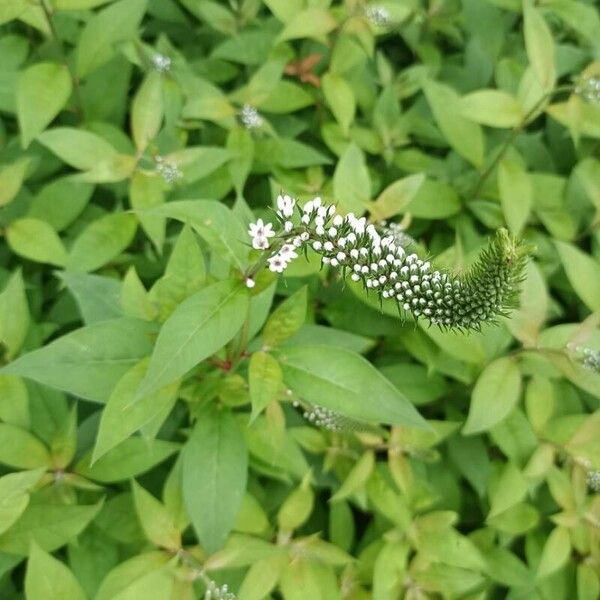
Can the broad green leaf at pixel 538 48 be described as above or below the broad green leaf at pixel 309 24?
above

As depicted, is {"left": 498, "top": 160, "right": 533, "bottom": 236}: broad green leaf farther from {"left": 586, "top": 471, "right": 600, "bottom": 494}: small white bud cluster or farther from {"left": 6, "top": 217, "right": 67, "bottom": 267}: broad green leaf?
{"left": 6, "top": 217, "right": 67, "bottom": 267}: broad green leaf

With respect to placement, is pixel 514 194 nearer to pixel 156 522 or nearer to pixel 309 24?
pixel 309 24

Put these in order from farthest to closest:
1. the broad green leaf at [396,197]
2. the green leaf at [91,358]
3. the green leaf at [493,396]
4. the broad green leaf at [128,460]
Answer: the broad green leaf at [396,197], the green leaf at [493,396], the broad green leaf at [128,460], the green leaf at [91,358]

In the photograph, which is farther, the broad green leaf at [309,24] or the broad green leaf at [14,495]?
the broad green leaf at [309,24]

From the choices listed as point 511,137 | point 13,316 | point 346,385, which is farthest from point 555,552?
point 13,316

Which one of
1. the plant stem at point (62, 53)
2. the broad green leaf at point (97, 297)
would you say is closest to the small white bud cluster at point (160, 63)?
the plant stem at point (62, 53)

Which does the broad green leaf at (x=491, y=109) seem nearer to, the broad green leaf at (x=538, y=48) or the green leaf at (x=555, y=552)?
the broad green leaf at (x=538, y=48)

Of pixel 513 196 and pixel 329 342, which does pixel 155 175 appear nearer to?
pixel 329 342
